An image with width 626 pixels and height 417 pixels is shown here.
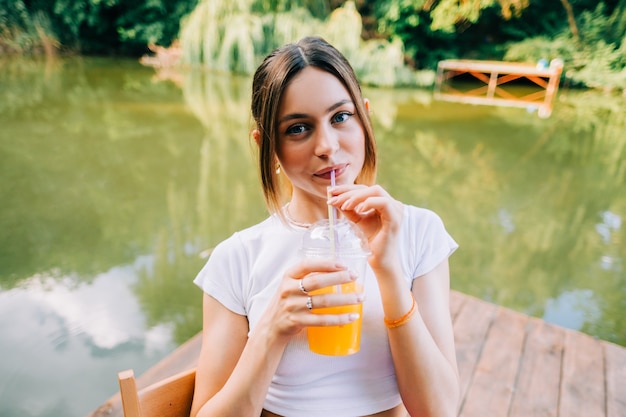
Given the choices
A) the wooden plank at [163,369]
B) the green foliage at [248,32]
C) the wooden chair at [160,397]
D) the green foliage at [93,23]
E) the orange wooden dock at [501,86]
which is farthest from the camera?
the green foliage at [93,23]

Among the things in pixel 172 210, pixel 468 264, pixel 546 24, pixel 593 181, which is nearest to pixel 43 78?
pixel 172 210

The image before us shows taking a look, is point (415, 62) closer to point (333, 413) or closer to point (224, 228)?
point (224, 228)

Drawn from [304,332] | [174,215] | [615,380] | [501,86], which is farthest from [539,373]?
[501,86]

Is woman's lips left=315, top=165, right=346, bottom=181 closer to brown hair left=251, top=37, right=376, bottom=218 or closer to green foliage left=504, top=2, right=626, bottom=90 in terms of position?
brown hair left=251, top=37, right=376, bottom=218

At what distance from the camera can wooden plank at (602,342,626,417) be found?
1.55 m

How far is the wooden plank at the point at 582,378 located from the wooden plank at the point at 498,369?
0.58ft

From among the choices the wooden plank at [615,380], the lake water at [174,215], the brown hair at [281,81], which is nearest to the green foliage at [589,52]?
the lake water at [174,215]

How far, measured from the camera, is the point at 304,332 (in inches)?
→ 33.9

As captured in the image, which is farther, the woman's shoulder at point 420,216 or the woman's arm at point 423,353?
the woman's shoulder at point 420,216

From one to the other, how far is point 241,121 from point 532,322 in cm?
523

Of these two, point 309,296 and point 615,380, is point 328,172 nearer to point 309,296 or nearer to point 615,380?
point 309,296

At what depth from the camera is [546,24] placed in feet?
43.1

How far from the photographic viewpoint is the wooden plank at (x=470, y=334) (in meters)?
1.69

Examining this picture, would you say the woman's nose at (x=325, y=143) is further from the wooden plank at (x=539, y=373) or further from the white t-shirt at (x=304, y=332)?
the wooden plank at (x=539, y=373)
